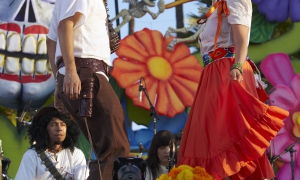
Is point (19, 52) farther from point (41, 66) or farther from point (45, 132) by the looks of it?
point (45, 132)

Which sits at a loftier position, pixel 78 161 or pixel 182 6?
pixel 182 6

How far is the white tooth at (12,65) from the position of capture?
7.10m

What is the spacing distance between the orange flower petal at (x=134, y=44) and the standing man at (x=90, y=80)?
14.3 ft

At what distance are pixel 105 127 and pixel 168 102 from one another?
4.53m

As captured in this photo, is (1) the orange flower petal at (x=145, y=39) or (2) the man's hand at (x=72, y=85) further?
(1) the orange flower petal at (x=145, y=39)

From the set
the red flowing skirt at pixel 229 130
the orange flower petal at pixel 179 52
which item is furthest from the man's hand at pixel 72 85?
the orange flower petal at pixel 179 52

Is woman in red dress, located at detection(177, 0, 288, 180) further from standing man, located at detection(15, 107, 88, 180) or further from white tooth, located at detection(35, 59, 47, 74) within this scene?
white tooth, located at detection(35, 59, 47, 74)

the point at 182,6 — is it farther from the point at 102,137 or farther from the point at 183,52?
the point at 102,137

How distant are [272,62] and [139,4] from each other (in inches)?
68.2

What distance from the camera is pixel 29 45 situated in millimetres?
7168

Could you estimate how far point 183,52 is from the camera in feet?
24.9

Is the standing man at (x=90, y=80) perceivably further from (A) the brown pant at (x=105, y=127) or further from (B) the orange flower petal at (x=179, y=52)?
(B) the orange flower petal at (x=179, y=52)

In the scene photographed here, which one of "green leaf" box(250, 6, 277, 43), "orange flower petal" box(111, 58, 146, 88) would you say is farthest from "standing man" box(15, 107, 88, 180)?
"green leaf" box(250, 6, 277, 43)

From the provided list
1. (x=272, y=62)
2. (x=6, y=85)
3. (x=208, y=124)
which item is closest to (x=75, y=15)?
(x=208, y=124)
